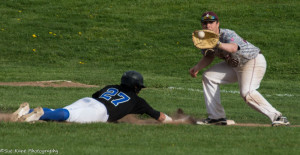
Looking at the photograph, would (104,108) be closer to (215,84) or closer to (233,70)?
(215,84)

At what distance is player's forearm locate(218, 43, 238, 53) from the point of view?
8.02m

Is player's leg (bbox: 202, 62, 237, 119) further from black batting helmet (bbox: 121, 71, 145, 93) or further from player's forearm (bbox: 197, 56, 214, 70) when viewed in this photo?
black batting helmet (bbox: 121, 71, 145, 93)

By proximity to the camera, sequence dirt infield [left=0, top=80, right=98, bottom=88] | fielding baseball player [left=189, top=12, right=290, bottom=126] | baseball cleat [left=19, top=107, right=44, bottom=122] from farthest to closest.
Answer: dirt infield [left=0, top=80, right=98, bottom=88] < fielding baseball player [left=189, top=12, right=290, bottom=126] < baseball cleat [left=19, top=107, right=44, bottom=122]

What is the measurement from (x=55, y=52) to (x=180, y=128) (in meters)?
16.3

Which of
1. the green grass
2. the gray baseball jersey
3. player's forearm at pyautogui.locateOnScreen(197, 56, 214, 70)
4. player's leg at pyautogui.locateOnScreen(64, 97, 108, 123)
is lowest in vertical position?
the green grass

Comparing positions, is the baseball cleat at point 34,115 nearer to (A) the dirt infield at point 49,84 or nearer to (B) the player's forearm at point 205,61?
(B) the player's forearm at point 205,61

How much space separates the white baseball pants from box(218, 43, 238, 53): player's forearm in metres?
0.55

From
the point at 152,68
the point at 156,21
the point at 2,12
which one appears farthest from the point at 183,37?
the point at 2,12

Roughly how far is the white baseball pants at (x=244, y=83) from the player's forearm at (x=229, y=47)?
554 mm

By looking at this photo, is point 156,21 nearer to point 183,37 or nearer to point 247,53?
point 183,37

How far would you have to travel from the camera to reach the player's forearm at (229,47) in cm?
802

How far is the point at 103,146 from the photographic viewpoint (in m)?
6.62

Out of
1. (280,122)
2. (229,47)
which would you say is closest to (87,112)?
(229,47)

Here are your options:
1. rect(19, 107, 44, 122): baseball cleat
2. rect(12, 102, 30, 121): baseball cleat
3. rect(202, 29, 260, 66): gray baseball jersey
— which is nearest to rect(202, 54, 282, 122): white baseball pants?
rect(202, 29, 260, 66): gray baseball jersey
